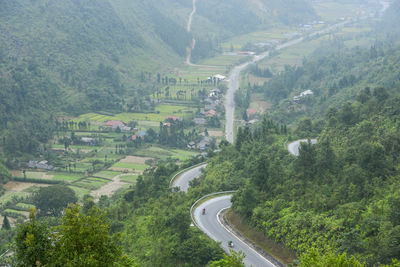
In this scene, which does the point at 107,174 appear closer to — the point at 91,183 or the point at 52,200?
the point at 91,183

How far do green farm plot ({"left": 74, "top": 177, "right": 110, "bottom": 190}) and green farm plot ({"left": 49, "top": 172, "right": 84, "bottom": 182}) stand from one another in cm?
140

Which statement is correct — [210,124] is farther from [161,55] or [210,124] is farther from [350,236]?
[350,236]

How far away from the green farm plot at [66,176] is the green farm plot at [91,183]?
1402 millimetres

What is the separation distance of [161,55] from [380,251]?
9891 cm

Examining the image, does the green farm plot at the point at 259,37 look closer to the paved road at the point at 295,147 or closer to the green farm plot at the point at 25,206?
the green farm plot at the point at 25,206

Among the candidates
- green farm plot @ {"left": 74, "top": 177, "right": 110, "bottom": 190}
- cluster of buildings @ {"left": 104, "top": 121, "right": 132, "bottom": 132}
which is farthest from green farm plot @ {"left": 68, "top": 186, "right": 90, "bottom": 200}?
cluster of buildings @ {"left": 104, "top": 121, "right": 132, "bottom": 132}

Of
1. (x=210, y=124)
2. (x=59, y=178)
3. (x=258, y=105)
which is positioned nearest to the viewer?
(x=59, y=178)

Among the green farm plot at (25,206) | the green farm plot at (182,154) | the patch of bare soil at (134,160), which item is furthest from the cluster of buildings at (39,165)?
the green farm plot at (182,154)

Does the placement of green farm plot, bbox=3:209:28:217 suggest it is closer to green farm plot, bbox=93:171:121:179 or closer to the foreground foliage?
green farm plot, bbox=93:171:121:179

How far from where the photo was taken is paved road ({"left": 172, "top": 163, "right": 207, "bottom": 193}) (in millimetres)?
44656

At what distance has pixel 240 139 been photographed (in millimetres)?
47406

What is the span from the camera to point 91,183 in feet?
192

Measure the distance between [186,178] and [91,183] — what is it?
56.2ft

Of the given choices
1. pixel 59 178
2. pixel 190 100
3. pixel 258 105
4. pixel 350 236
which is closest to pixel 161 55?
pixel 190 100
